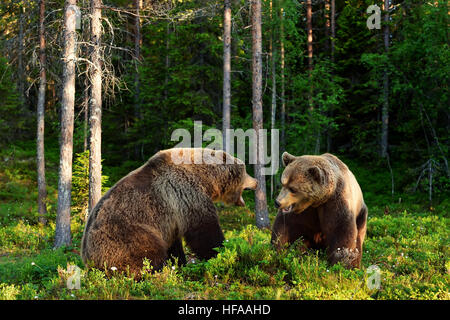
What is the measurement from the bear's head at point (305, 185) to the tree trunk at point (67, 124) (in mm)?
8111

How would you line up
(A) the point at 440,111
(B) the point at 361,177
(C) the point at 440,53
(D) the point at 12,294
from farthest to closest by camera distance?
1. (B) the point at 361,177
2. (A) the point at 440,111
3. (C) the point at 440,53
4. (D) the point at 12,294

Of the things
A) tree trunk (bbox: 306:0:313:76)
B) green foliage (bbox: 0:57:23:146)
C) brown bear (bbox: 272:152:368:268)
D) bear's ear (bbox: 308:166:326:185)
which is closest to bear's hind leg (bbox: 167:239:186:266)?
brown bear (bbox: 272:152:368:268)

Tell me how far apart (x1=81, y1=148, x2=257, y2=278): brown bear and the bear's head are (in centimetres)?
81

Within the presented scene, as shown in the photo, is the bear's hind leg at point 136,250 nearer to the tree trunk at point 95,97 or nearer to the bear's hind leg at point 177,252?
the bear's hind leg at point 177,252

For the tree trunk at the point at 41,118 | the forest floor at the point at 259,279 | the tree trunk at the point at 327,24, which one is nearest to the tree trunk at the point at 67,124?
the tree trunk at the point at 41,118

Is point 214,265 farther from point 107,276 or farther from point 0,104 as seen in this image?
point 0,104

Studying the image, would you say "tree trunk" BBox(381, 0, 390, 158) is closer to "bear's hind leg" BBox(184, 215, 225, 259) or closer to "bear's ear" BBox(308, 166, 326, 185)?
"bear's ear" BBox(308, 166, 326, 185)

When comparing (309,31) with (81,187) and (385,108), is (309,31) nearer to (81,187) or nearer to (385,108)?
(385,108)

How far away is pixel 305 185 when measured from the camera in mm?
5039

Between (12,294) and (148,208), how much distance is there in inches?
65.9

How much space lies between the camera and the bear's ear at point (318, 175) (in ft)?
16.3

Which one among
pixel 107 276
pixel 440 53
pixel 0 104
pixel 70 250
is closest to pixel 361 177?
pixel 440 53

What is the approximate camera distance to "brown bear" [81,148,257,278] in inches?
178

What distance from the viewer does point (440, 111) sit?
1827 centimetres
